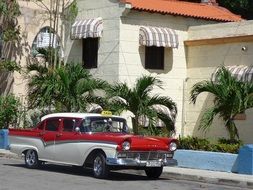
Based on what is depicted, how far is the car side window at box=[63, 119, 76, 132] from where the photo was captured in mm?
16781

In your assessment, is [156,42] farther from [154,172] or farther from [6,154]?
[154,172]

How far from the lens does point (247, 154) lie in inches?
674

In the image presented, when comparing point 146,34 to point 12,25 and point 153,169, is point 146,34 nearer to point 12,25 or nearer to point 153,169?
point 12,25

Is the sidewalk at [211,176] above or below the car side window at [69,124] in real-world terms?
below

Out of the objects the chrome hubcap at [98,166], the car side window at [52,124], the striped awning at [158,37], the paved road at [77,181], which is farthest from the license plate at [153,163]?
the striped awning at [158,37]

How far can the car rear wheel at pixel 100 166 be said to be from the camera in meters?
15.5

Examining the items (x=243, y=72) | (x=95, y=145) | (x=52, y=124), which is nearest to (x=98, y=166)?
(x=95, y=145)

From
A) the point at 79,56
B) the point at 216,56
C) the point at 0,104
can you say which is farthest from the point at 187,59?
the point at 0,104

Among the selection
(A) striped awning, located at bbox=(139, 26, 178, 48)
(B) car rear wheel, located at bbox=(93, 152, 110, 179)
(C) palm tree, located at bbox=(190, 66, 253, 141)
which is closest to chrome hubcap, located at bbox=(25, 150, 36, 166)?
(B) car rear wheel, located at bbox=(93, 152, 110, 179)

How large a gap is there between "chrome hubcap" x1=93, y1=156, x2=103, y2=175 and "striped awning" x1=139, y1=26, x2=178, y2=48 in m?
9.41

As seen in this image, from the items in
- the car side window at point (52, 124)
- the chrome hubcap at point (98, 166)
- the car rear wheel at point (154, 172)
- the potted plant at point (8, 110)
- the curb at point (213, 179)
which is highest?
the potted plant at point (8, 110)

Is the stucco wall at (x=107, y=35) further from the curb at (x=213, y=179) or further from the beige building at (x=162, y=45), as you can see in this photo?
the curb at (x=213, y=179)

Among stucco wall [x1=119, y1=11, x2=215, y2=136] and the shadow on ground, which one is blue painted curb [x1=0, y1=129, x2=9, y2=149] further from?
the shadow on ground

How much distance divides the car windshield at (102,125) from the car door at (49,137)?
113 cm
